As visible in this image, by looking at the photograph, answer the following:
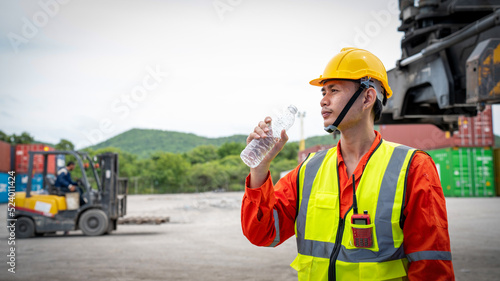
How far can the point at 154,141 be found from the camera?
9125cm

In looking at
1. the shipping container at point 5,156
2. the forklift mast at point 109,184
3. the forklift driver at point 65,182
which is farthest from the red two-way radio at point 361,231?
the shipping container at point 5,156

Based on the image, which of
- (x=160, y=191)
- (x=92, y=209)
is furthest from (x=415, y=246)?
(x=160, y=191)

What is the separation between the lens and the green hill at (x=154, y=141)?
8706 cm

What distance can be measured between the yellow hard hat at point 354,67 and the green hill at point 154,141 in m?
81.7

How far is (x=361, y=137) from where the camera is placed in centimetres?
218

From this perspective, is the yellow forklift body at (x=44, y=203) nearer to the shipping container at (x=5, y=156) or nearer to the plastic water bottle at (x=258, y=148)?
the plastic water bottle at (x=258, y=148)

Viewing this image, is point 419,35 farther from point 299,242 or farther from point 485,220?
point 485,220

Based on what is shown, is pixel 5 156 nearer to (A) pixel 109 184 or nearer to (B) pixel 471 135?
(A) pixel 109 184

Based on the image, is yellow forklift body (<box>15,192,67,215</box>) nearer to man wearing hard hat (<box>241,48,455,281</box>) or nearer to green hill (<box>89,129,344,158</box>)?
man wearing hard hat (<box>241,48,455,281</box>)

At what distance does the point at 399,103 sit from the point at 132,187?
41702 mm

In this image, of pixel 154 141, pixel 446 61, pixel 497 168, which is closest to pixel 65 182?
pixel 446 61

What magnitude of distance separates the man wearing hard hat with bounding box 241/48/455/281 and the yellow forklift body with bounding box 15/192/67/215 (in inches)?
400

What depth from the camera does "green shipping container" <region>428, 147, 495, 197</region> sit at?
84.6 feet

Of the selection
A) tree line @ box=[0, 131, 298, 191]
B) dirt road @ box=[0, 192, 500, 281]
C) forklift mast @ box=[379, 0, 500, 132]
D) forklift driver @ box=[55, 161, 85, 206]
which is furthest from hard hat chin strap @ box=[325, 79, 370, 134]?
tree line @ box=[0, 131, 298, 191]
